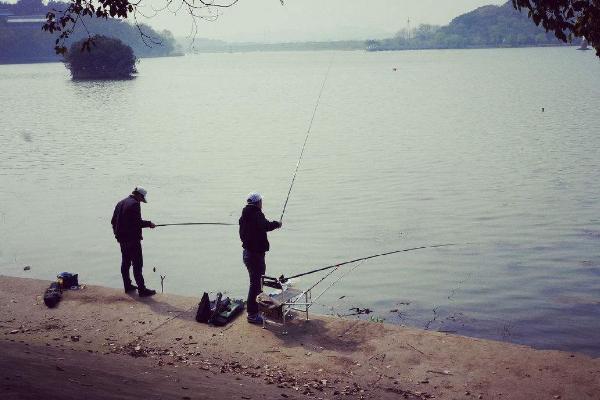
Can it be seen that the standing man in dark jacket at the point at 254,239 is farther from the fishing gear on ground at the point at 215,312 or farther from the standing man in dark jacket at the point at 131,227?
the standing man in dark jacket at the point at 131,227

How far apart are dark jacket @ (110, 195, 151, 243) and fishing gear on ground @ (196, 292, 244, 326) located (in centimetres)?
166

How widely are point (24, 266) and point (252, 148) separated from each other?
20.1 metres

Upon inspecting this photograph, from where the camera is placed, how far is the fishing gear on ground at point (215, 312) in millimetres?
9242

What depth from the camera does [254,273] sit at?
925cm

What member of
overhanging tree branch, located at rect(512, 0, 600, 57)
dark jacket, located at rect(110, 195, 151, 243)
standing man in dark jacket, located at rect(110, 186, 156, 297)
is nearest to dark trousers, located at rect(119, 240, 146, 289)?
standing man in dark jacket, located at rect(110, 186, 156, 297)

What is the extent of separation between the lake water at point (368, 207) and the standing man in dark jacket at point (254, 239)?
310cm

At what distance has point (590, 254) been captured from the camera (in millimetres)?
14883

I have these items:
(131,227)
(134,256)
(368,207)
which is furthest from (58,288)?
(368,207)

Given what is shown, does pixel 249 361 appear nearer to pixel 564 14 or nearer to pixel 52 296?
pixel 52 296

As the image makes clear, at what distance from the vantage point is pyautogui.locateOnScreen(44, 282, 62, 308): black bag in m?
10.0

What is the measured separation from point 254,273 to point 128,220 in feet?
7.53

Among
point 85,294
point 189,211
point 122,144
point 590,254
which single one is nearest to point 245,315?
point 85,294

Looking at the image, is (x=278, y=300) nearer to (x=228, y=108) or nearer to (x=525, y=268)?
(x=525, y=268)

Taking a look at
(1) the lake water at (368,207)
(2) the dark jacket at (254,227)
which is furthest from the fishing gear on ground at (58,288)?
(2) the dark jacket at (254,227)
